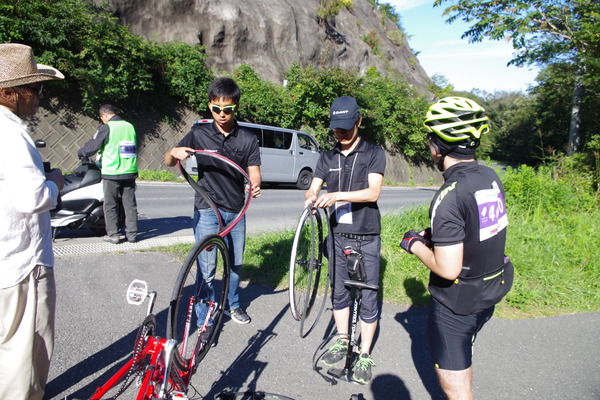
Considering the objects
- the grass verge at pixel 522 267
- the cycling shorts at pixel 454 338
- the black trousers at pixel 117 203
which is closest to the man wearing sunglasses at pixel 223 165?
the grass verge at pixel 522 267

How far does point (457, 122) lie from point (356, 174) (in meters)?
1.27

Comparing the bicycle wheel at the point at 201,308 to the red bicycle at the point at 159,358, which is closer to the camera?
the red bicycle at the point at 159,358

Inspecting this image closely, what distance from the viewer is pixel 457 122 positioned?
2359 millimetres

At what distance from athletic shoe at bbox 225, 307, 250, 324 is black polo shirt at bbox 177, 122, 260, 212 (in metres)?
1.06

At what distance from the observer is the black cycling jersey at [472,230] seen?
2270mm

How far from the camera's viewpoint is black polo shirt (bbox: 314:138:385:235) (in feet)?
11.6

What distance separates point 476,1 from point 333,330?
1284 cm

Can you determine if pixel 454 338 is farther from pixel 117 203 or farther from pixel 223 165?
pixel 117 203

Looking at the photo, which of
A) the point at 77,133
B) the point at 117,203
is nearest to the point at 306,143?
the point at 77,133

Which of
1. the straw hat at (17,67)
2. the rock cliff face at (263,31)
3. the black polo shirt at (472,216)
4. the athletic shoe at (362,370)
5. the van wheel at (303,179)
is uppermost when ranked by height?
the rock cliff face at (263,31)

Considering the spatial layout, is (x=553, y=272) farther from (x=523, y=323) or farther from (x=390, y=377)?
(x=390, y=377)

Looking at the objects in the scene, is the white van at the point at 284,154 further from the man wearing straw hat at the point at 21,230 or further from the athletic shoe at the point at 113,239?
the man wearing straw hat at the point at 21,230

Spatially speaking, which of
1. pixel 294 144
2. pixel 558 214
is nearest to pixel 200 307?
pixel 558 214

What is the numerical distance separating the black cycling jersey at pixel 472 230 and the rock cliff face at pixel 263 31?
2103 centimetres
